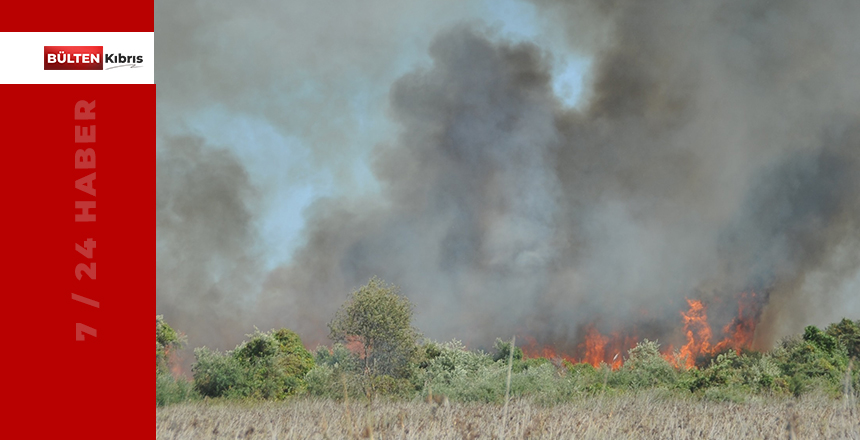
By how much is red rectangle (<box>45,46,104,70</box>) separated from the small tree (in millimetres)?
27987

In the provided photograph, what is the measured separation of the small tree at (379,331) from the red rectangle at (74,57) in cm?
2799

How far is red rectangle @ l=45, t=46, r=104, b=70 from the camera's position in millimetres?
4406

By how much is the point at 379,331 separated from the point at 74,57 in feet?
93.5

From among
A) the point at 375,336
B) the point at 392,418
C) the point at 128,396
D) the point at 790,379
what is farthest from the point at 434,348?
the point at 128,396

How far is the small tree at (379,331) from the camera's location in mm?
31656

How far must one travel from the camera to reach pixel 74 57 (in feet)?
14.6

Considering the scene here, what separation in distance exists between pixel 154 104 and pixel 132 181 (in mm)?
693

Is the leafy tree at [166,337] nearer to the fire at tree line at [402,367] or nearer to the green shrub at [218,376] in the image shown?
the fire at tree line at [402,367]

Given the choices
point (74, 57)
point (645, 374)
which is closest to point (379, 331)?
point (645, 374)

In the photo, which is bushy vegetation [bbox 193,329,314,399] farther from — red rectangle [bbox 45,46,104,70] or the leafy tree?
red rectangle [bbox 45,46,104,70]

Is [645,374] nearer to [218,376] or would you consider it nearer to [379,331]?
[379,331]

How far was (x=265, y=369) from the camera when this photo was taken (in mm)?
34812

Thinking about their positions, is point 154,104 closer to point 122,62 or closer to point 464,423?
point 122,62

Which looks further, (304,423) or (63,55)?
(304,423)
